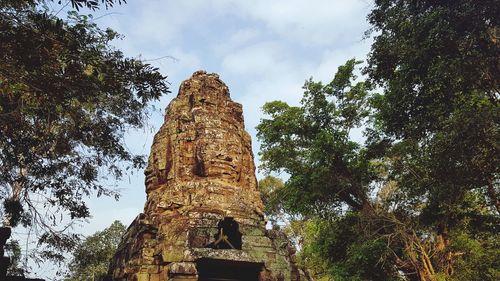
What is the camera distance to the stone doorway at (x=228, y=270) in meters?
8.71

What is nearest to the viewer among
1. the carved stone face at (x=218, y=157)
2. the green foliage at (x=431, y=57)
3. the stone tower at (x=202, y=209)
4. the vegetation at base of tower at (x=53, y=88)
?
the vegetation at base of tower at (x=53, y=88)

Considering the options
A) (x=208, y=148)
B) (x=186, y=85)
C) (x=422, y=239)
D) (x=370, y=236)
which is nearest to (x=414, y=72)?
(x=208, y=148)

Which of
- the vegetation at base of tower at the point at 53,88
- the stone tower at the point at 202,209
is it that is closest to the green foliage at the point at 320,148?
the stone tower at the point at 202,209

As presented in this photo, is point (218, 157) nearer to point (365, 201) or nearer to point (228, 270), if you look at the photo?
point (228, 270)

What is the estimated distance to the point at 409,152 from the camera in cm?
1134

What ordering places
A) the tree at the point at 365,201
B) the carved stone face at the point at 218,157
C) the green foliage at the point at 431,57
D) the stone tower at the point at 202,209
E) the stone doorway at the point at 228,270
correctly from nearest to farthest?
the green foliage at the point at 431,57 → the stone tower at the point at 202,209 → the stone doorway at the point at 228,270 → the carved stone face at the point at 218,157 → the tree at the point at 365,201

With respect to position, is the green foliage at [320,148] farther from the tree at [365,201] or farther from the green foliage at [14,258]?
the green foliage at [14,258]

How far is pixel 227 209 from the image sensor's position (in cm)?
950

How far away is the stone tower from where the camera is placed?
333 inches

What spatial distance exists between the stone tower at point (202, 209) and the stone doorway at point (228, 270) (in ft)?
0.07

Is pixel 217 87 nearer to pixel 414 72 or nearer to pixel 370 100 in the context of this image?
pixel 414 72

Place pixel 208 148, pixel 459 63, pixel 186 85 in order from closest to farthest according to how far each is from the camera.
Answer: pixel 459 63, pixel 208 148, pixel 186 85

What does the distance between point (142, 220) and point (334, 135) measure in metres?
9.05

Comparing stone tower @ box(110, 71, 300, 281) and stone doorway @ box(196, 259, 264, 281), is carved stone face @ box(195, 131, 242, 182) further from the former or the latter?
stone doorway @ box(196, 259, 264, 281)
